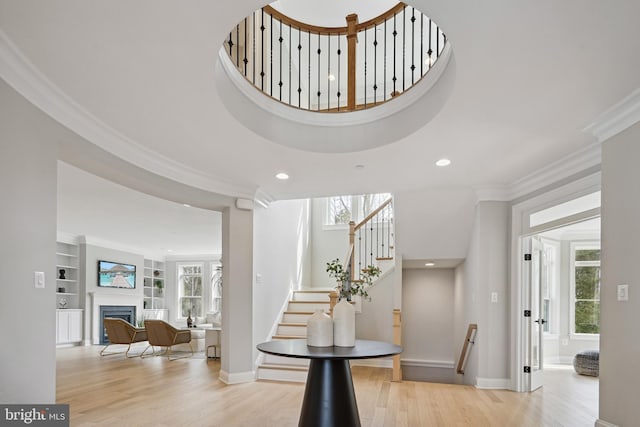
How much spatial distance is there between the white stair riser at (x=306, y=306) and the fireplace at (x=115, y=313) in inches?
230

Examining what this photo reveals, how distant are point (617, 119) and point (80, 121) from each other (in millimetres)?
4065

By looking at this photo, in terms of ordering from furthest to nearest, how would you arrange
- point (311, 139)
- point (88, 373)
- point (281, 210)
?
point (281, 210), point (88, 373), point (311, 139)

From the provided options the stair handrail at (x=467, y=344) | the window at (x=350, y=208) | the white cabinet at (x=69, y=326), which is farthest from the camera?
the window at (x=350, y=208)

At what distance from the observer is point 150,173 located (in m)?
4.55

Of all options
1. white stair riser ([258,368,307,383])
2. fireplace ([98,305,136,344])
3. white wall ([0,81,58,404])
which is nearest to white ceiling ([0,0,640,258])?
white wall ([0,81,58,404])

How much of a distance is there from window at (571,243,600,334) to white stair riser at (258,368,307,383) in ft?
17.9

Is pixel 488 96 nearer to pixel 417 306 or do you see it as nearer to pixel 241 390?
pixel 241 390

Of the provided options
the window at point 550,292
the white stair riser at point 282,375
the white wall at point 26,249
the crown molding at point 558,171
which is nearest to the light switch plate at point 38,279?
the white wall at point 26,249

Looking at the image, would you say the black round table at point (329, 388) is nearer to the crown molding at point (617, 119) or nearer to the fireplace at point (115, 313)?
the crown molding at point (617, 119)

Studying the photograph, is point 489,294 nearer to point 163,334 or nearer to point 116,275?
point 163,334

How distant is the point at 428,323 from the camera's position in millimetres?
8203

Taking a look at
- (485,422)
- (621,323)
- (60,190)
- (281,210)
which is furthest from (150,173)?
(621,323)

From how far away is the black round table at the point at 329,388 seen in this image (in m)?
3.02

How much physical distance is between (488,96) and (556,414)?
133 inches
